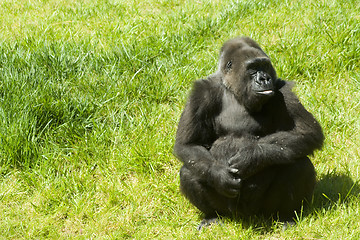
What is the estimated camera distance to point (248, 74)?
165 inches

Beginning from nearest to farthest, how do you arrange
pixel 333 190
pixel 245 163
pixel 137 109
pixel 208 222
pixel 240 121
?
1. pixel 245 163
2. pixel 240 121
3. pixel 208 222
4. pixel 333 190
5. pixel 137 109

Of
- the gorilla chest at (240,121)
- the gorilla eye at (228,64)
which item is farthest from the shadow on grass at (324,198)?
the gorilla eye at (228,64)

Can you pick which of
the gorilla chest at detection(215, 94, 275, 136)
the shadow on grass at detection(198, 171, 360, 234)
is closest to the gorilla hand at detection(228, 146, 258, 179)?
the gorilla chest at detection(215, 94, 275, 136)

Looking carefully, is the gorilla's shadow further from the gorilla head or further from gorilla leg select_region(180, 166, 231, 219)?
the gorilla head

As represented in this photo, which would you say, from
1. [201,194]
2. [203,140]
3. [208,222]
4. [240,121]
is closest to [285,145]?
[240,121]

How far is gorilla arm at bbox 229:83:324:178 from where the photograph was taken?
411 cm

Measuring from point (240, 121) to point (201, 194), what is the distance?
66 centimetres

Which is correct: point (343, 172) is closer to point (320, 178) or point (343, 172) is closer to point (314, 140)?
point (320, 178)

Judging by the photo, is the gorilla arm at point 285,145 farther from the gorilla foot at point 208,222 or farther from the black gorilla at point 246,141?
the gorilla foot at point 208,222

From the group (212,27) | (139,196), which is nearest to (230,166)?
(139,196)

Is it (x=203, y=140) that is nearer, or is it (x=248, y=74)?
(x=248, y=74)

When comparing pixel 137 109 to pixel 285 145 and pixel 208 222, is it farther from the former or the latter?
pixel 285 145

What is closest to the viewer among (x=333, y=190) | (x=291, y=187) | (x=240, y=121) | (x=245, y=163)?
(x=245, y=163)

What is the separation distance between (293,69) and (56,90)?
2632 mm
